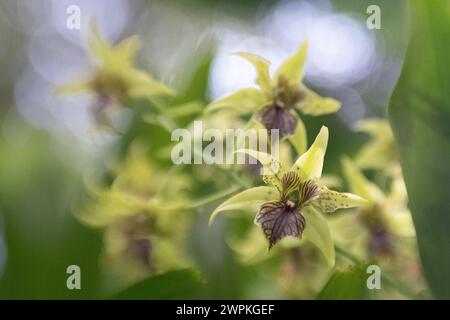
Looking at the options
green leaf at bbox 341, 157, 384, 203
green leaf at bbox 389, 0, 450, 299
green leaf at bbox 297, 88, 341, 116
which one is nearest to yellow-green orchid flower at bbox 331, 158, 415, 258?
green leaf at bbox 341, 157, 384, 203

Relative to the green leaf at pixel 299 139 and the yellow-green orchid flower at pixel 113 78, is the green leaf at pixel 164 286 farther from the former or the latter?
the yellow-green orchid flower at pixel 113 78

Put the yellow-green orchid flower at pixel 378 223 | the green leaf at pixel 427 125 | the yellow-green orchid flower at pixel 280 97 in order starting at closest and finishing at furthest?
the green leaf at pixel 427 125 → the yellow-green orchid flower at pixel 280 97 → the yellow-green orchid flower at pixel 378 223

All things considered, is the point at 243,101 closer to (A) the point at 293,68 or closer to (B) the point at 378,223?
(A) the point at 293,68

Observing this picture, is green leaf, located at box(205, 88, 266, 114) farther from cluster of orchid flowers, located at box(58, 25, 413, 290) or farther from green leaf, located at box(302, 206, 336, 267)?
green leaf, located at box(302, 206, 336, 267)

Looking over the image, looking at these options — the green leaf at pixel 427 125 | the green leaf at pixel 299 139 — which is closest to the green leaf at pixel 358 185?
the green leaf at pixel 299 139

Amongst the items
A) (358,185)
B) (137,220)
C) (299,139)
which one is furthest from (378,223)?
(137,220)

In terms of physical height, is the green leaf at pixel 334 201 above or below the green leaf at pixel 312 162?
below

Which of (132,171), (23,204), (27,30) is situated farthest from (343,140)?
(27,30)
